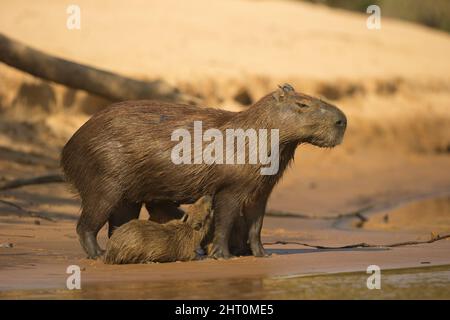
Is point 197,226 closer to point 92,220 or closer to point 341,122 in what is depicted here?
point 92,220

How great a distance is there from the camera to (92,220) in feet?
28.9

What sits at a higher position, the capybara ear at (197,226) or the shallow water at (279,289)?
the capybara ear at (197,226)

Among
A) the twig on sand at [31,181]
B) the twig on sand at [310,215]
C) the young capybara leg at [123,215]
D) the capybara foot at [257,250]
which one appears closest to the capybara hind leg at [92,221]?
the young capybara leg at [123,215]

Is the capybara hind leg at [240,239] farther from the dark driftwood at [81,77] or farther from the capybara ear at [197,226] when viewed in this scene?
the dark driftwood at [81,77]

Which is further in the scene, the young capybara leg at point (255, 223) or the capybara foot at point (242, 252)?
the capybara foot at point (242, 252)

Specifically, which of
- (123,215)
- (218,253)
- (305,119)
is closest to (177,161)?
(123,215)

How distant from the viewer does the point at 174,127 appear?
8.89 metres

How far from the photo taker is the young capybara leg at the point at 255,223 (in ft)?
29.6

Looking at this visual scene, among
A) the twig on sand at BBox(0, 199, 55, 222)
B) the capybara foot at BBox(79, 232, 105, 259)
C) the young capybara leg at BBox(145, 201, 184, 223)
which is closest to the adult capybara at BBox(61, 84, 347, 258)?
the capybara foot at BBox(79, 232, 105, 259)

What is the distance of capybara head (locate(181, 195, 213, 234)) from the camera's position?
875 cm

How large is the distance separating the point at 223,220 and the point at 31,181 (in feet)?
12.4
